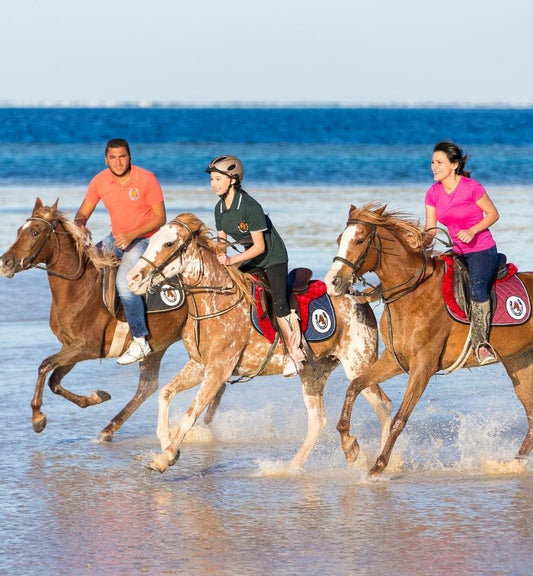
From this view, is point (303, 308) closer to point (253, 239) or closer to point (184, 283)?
point (253, 239)

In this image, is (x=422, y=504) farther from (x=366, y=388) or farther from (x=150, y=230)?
(x=150, y=230)

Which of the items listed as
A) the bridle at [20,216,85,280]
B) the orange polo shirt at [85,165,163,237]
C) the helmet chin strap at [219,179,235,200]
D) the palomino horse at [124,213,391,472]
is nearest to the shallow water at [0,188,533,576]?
the palomino horse at [124,213,391,472]

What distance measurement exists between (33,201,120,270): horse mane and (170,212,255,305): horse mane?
107 cm

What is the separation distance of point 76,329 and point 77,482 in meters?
1.60

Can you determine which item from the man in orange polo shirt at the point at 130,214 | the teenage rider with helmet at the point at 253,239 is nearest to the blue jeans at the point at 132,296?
the man in orange polo shirt at the point at 130,214

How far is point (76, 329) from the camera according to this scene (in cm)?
962

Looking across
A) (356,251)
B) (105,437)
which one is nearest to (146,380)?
(105,437)

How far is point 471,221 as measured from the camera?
341 inches

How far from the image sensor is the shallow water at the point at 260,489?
21.7ft

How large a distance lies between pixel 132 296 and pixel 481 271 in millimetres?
2712

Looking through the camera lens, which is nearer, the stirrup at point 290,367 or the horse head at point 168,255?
the horse head at point 168,255

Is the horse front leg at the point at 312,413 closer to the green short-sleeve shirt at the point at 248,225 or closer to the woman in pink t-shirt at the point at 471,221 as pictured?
the green short-sleeve shirt at the point at 248,225

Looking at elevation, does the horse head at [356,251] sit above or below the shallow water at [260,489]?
above

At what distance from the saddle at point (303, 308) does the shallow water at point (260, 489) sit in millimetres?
989
